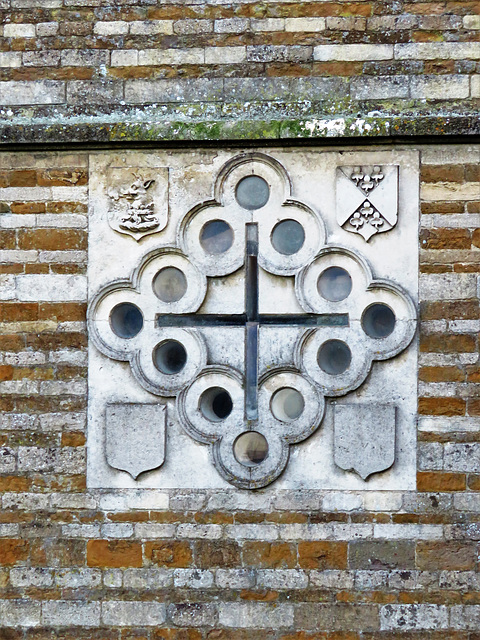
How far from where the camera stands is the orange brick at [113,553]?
5.04m

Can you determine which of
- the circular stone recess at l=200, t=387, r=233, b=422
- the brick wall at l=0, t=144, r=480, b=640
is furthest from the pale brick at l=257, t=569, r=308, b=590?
the circular stone recess at l=200, t=387, r=233, b=422

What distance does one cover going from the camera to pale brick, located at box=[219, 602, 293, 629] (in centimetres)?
496

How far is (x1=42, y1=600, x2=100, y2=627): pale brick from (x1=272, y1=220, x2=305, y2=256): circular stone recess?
7.49ft

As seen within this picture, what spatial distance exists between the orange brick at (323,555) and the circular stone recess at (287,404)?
72 centimetres

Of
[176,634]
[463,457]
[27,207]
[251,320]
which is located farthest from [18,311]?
[463,457]

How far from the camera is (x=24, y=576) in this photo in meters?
5.09

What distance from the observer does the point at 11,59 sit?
5.25 meters

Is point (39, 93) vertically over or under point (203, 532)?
over

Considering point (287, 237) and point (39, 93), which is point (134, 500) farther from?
point (39, 93)

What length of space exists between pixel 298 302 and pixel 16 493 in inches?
77.0

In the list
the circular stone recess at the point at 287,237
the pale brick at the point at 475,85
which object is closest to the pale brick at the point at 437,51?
the pale brick at the point at 475,85

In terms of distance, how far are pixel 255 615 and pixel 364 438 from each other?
1161mm

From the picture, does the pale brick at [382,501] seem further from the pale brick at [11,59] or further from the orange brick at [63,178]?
the pale brick at [11,59]

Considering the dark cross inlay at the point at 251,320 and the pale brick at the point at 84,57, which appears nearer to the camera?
the dark cross inlay at the point at 251,320
